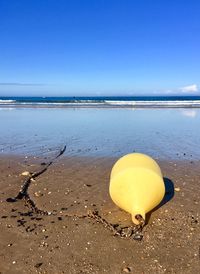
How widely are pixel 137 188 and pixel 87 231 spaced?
0.84m

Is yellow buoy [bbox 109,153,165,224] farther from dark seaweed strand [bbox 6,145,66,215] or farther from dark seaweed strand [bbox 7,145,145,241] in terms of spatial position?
dark seaweed strand [bbox 6,145,66,215]

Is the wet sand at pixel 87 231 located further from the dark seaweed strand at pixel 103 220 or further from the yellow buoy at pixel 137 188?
the yellow buoy at pixel 137 188

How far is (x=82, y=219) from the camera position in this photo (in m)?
4.55

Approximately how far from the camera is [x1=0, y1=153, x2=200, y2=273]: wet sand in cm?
345

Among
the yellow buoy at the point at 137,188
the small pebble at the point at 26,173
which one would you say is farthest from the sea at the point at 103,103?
the yellow buoy at the point at 137,188

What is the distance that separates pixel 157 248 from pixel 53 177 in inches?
129

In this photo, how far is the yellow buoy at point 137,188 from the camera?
13.9 ft

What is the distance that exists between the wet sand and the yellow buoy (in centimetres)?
24

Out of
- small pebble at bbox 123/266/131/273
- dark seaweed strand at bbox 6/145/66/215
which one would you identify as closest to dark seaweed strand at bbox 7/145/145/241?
dark seaweed strand at bbox 6/145/66/215

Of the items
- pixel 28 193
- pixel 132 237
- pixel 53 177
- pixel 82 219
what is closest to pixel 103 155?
pixel 53 177

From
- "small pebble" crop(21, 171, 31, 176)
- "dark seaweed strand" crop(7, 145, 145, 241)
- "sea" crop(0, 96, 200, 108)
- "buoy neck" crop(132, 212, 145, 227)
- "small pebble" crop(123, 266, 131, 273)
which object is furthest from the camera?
"sea" crop(0, 96, 200, 108)

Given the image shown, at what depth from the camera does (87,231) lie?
13.7 ft

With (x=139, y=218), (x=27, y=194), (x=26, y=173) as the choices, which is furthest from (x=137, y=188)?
(x=26, y=173)

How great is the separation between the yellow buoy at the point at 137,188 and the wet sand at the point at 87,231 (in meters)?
0.24
